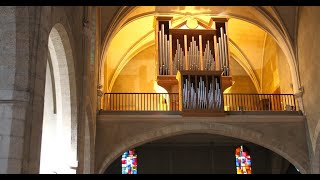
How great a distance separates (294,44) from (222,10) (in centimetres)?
343

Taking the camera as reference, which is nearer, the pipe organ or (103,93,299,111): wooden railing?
(103,93,299,111): wooden railing

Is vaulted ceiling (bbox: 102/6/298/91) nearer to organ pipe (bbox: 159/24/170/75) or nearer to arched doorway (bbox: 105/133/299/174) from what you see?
organ pipe (bbox: 159/24/170/75)

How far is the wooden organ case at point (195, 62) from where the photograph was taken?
1513cm

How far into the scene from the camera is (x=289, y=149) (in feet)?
50.0

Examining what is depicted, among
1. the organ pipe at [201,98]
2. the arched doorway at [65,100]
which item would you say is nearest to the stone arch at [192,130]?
the organ pipe at [201,98]

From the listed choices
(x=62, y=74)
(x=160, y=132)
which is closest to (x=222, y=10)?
(x=160, y=132)

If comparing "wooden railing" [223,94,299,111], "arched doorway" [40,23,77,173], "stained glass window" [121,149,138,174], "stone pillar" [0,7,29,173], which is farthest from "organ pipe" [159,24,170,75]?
"stone pillar" [0,7,29,173]

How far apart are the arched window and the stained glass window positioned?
4.49 m

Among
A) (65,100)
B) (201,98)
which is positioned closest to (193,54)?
(201,98)

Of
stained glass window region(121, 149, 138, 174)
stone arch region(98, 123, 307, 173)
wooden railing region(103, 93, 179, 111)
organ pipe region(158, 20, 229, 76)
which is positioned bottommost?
stained glass window region(121, 149, 138, 174)

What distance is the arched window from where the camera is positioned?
63.8ft

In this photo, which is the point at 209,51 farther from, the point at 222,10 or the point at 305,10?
the point at 305,10

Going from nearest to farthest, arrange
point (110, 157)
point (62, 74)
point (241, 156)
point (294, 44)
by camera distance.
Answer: point (62, 74) → point (110, 157) → point (294, 44) → point (241, 156)

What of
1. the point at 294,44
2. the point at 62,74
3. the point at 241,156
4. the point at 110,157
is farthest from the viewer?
the point at 241,156
